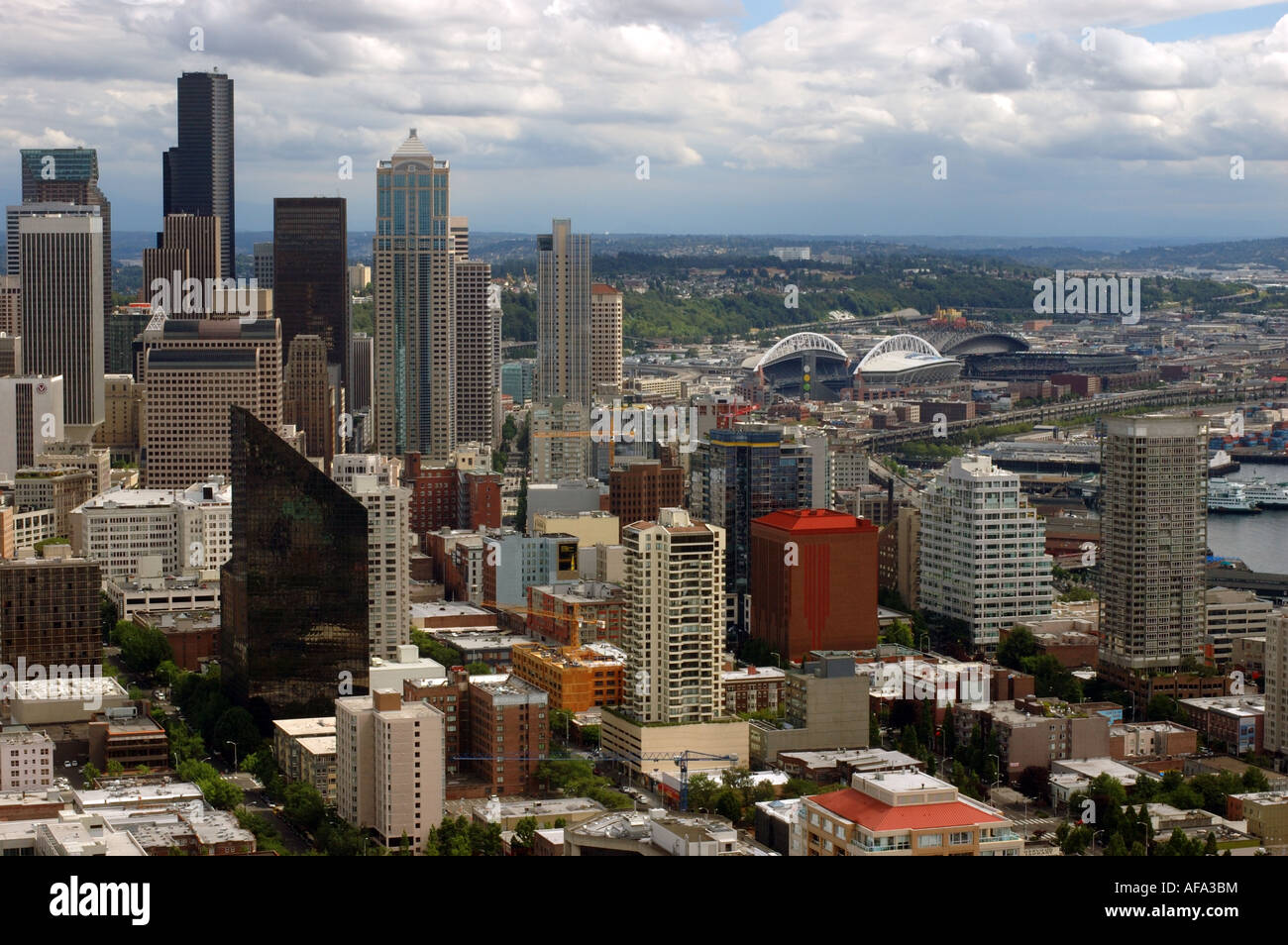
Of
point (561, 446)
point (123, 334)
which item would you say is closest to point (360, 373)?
point (123, 334)

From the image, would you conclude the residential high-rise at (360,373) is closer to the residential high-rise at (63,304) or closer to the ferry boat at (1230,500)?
the residential high-rise at (63,304)

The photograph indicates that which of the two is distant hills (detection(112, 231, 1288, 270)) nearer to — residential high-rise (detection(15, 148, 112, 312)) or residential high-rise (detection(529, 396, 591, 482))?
residential high-rise (detection(15, 148, 112, 312))

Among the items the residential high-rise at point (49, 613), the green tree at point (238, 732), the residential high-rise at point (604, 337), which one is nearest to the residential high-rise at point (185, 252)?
the residential high-rise at point (604, 337)

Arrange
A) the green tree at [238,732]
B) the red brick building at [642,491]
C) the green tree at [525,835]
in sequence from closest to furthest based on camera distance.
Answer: the green tree at [525,835], the green tree at [238,732], the red brick building at [642,491]

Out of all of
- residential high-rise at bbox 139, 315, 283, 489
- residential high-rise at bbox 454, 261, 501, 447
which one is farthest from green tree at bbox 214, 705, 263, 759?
residential high-rise at bbox 454, 261, 501, 447

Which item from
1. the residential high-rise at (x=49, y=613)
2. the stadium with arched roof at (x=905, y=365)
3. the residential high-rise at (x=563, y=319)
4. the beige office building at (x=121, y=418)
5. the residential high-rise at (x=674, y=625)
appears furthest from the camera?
the stadium with arched roof at (x=905, y=365)
